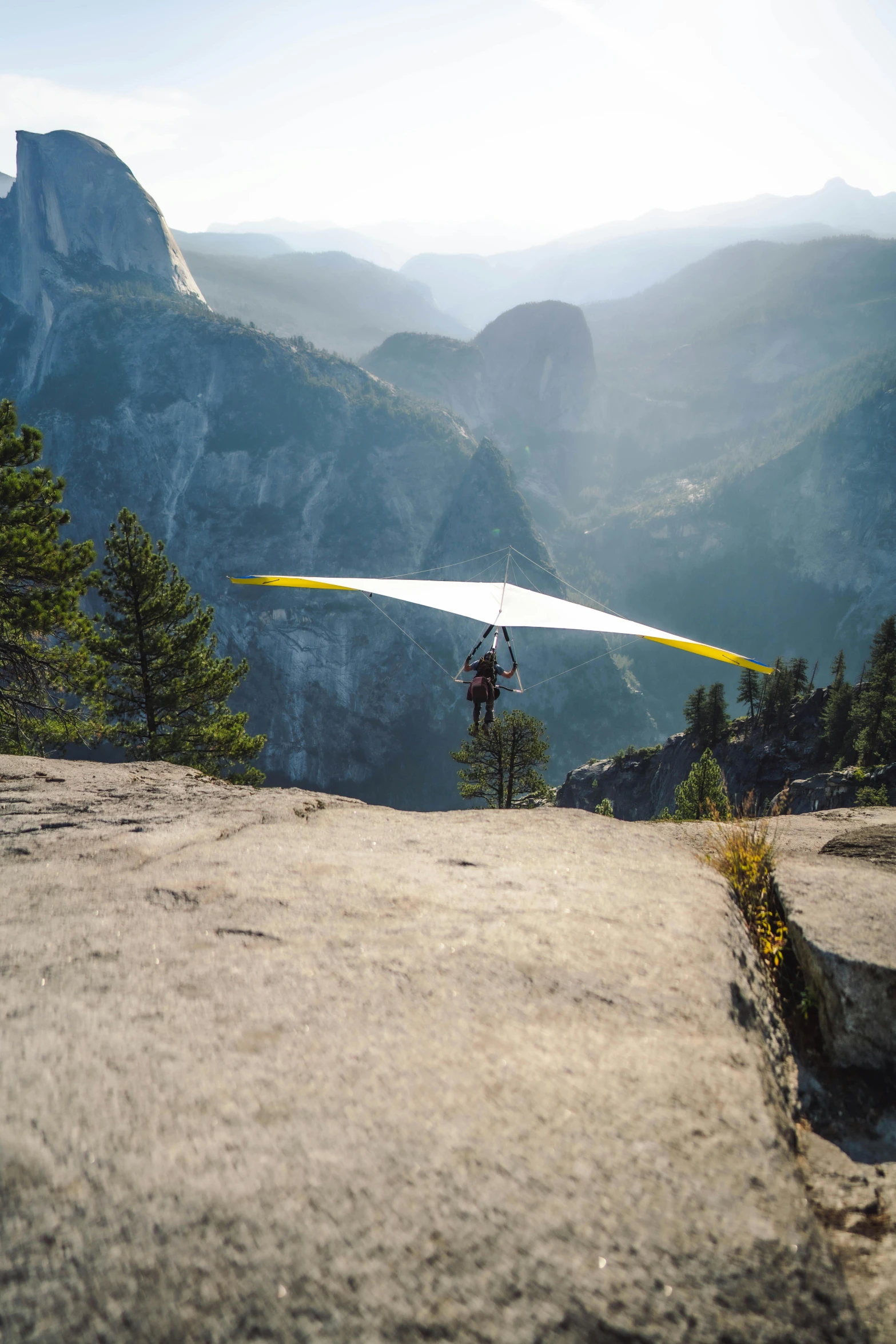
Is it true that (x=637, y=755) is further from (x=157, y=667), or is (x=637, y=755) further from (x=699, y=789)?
(x=157, y=667)

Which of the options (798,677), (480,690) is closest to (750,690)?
(798,677)

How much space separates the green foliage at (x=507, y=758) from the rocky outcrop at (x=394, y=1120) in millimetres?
23487

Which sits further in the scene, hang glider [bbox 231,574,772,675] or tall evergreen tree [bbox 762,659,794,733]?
tall evergreen tree [bbox 762,659,794,733]

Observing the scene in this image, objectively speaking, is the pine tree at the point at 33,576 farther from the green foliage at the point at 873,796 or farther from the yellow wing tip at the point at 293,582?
the green foliage at the point at 873,796

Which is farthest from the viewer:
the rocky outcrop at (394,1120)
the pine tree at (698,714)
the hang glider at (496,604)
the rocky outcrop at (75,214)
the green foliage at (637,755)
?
the rocky outcrop at (75,214)

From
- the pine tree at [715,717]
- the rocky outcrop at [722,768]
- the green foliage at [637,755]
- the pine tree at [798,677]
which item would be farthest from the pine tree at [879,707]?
the green foliage at [637,755]

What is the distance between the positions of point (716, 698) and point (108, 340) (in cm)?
16345

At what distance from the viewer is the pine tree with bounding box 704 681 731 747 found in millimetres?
68000

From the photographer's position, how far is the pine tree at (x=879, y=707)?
4906 cm

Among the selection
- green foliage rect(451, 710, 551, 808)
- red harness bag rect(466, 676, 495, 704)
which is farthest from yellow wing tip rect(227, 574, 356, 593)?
green foliage rect(451, 710, 551, 808)

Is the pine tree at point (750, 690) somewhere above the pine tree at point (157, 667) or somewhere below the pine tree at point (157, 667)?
below

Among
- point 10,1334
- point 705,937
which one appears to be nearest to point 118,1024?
point 10,1334

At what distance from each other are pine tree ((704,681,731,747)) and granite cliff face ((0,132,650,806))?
255 feet

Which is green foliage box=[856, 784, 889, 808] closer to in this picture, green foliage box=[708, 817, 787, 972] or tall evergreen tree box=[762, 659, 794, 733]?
green foliage box=[708, 817, 787, 972]
